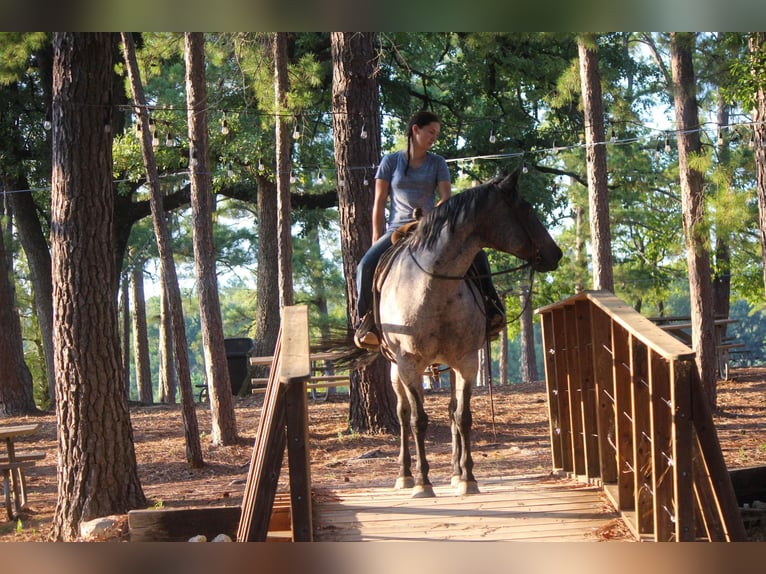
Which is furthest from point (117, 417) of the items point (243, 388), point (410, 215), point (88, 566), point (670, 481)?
point (243, 388)

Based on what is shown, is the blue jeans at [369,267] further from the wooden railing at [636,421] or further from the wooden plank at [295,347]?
the wooden railing at [636,421]

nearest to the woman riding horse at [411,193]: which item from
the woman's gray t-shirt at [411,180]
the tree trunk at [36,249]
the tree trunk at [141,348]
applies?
the woman's gray t-shirt at [411,180]

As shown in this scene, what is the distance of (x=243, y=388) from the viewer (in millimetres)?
16172

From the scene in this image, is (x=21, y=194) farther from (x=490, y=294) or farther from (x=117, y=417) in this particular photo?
(x=490, y=294)

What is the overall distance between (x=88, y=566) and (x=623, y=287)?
1717cm

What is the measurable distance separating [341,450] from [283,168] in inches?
135

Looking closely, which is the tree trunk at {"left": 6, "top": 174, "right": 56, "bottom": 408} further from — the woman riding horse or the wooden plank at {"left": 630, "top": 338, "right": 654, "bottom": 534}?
the wooden plank at {"left": 630, "top": 338, "right": 654, "bottom": 534}

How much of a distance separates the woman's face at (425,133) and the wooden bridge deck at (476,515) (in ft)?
6.42

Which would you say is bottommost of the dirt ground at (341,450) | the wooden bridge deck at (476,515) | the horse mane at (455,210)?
the dirt ground at (341,450)

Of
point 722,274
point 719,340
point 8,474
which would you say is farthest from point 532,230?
point 722,274

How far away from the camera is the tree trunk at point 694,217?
36.7 feet

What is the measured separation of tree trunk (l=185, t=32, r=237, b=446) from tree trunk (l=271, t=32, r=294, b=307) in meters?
0.99

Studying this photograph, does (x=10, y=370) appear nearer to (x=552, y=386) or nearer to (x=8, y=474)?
(x=8, y=474)

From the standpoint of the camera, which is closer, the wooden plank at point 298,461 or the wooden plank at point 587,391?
the wooden plank at point 298,461
